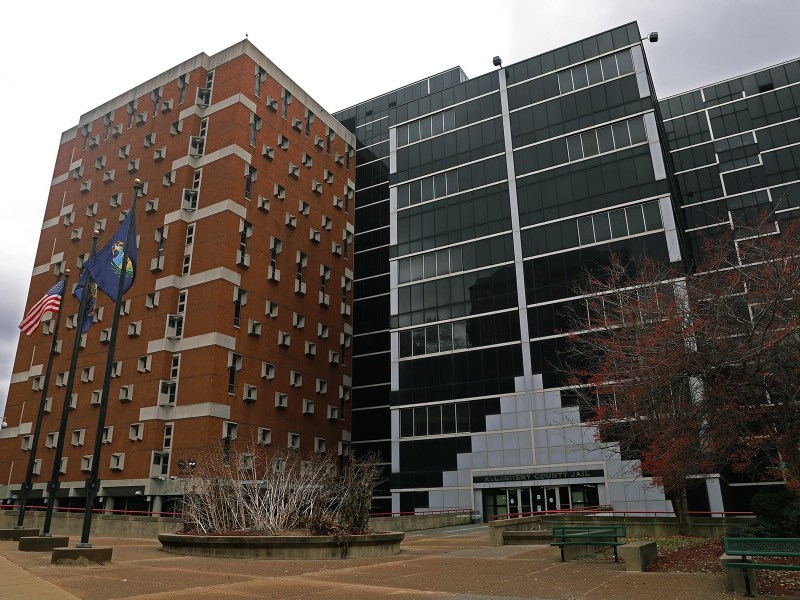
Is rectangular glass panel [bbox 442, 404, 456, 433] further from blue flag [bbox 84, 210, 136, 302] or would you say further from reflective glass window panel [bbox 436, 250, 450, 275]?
blue flag [bbox 84, 210, 136, 302]

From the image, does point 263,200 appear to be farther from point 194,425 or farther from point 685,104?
point 685,104

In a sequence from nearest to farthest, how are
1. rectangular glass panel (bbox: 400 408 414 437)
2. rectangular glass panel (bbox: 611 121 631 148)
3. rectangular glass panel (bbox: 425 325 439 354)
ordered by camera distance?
rectangular glass panel (bbox: 611 121 631 148)
rectangular glass panel (bbox: 400 408 414 437)
rectangular glass panel (bbox: 425 325 439 354)

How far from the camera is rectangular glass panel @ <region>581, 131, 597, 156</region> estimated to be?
4931cm

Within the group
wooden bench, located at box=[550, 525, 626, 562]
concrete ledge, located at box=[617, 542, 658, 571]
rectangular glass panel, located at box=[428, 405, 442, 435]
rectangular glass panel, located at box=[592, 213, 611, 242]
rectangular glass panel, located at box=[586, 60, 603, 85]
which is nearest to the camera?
concrete ledge, located at box=[617, 542, 658, 571]

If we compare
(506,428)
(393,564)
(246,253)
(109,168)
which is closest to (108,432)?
(246,253)

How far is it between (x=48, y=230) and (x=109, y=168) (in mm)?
10252

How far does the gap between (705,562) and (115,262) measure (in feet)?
64.4

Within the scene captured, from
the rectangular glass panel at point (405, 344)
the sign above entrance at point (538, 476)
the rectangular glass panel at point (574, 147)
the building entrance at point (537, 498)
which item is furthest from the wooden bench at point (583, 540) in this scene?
the rectangular glass panel at point (574, 147)

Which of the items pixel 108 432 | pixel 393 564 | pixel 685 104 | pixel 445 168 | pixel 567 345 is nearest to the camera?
pixel 393 564

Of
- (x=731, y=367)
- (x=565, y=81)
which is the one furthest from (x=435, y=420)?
(x=731, y=367)

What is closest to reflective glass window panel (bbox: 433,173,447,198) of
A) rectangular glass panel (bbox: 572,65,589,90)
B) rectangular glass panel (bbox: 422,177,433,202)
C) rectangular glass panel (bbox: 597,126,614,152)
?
rectangular glass panel (bbox: 422,177,433,202)

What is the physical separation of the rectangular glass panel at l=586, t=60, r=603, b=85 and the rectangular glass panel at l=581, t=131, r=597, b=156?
4853 millimetres

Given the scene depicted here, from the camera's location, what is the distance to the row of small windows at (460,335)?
48.5 metres

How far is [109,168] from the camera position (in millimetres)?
61188
